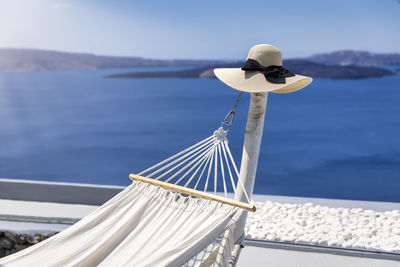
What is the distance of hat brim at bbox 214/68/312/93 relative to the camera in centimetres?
132

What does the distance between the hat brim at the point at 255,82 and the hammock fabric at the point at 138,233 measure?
15.5 inches

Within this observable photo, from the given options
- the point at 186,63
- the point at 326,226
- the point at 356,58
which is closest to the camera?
the point at 326,226

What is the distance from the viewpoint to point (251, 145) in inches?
55.5

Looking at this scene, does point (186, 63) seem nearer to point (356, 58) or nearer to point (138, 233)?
point (356, 58)

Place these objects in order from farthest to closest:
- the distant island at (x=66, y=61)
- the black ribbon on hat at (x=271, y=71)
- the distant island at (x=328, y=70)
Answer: the distant island at (x=66, y=61) → the distant island at (x=328, y=70) → the black ribbon on hat at (x=271, y=71)

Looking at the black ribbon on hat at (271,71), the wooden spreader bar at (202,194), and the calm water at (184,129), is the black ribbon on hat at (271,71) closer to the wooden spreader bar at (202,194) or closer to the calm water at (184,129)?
the wooden spreader bar at (202,194)

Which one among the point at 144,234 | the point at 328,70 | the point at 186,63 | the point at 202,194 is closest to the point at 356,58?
the point at 328,70

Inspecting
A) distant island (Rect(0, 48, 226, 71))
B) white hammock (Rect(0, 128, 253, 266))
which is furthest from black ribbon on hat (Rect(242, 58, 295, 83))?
distant island (Rect(0, 48, 226, 71))

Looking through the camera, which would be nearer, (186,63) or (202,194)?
(202,194)

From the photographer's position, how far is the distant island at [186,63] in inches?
210

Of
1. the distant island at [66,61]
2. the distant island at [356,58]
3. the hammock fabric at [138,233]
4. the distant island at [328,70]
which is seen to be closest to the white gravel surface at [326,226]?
the hammock fabric at [138,233]

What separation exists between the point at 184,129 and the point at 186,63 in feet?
3.37

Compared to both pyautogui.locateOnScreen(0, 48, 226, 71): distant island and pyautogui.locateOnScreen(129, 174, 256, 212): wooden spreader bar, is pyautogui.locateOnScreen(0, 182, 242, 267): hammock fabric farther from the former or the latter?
pyautogui.locateOnScreen(0, 48, 226, 71): distant island

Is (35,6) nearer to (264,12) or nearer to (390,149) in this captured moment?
(264,12)
